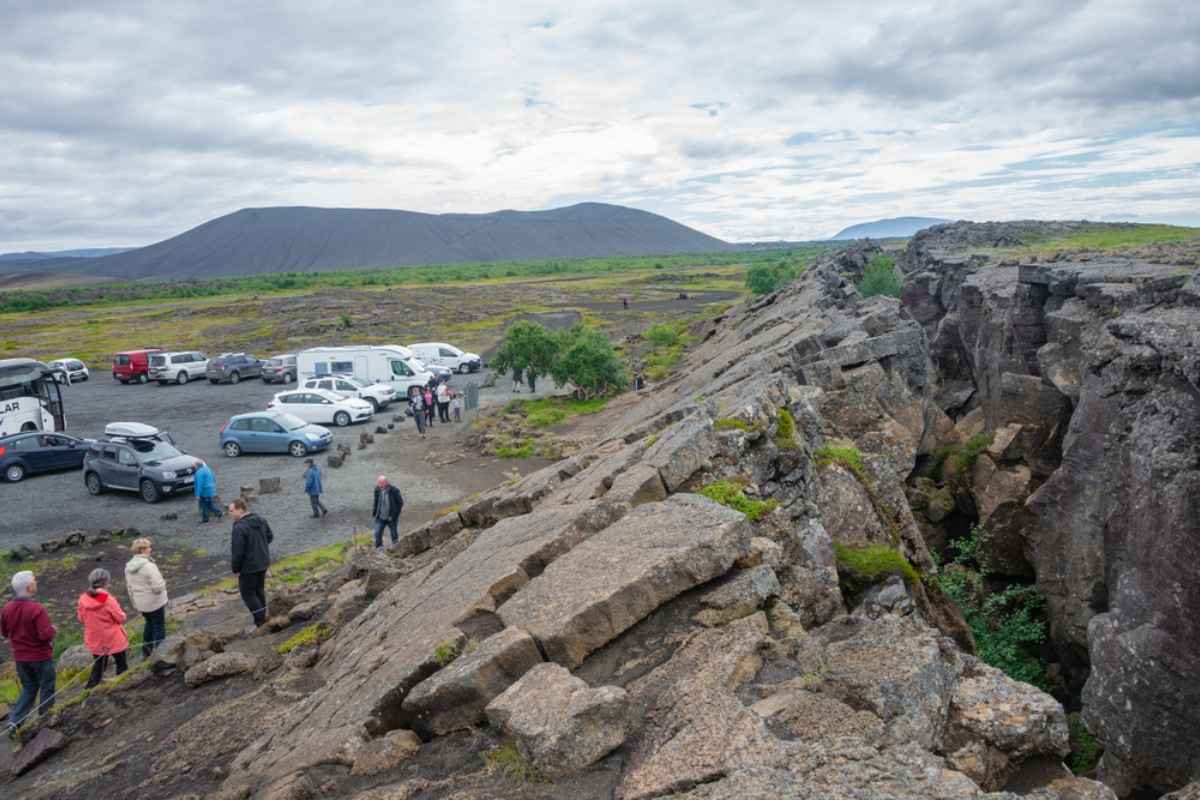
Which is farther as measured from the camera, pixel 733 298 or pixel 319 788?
pixel 733 298

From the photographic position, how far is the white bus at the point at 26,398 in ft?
124

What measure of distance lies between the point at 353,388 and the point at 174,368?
948 inches

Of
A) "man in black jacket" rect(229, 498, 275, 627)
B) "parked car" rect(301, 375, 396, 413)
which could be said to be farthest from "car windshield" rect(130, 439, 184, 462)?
"man in black jacket" rect(229, 498, 275, 627)

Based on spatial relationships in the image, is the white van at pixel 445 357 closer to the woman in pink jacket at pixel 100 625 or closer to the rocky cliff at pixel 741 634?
the rocky cliff at pixel 741 634

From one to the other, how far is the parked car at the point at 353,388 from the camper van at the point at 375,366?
2.66 meters

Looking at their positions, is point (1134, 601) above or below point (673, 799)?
below

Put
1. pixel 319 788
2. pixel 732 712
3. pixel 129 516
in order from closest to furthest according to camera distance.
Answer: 1. pixel 732 712
2. pixel 319 788
3. pixel 129 516

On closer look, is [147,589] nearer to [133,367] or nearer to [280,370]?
[280,370]

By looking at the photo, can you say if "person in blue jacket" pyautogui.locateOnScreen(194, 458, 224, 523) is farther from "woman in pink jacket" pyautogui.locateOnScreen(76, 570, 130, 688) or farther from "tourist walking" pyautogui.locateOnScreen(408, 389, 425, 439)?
"woman in pink jacket" pyautogui.locateOnScreen(76, 570, 130, 688)

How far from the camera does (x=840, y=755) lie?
231 inches

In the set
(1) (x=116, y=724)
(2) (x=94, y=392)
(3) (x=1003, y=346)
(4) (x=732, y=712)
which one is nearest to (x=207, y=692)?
(1) (x=116, y=724)

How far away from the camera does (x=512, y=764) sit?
666 cm

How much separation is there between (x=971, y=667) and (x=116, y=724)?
11.3 meters

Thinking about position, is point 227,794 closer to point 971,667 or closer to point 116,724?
point 116,724
